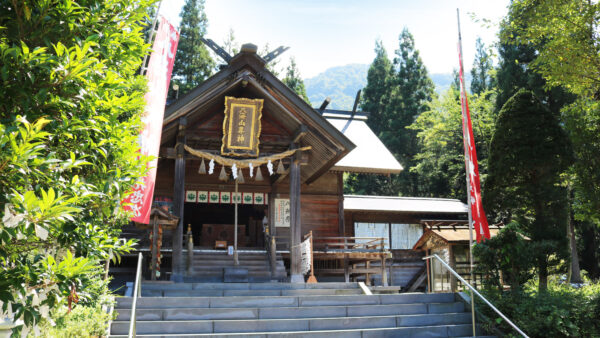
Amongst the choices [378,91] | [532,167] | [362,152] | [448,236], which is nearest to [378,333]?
[532,167]

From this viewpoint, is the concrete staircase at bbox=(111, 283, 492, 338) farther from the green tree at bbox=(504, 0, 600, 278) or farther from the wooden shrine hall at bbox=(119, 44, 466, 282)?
the green tree at bbox=(504, 0, 600, 278)

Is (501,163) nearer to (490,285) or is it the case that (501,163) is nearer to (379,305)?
(490,285)

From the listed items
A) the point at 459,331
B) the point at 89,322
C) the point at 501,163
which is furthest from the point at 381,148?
the point at 89,322

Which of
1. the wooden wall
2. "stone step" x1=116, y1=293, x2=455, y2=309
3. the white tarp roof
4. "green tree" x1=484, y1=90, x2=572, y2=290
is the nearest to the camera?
"stone step" x1=116, y1=293, x2=455, y2=309

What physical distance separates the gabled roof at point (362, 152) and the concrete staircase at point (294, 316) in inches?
323

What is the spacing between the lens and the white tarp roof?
66.2 feet

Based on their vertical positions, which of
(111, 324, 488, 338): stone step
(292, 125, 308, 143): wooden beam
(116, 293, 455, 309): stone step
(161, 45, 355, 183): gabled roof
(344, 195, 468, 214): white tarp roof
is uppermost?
(161, 45, 355, 183): gabled roof

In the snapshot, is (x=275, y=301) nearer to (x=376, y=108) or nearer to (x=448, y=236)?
(x=448, y=236)

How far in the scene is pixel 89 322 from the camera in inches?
257

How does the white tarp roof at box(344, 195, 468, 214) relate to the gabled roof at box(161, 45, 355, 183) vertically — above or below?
below

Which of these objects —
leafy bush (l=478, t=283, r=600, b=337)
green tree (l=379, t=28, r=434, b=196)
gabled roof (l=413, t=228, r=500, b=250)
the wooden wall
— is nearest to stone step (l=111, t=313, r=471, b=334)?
leafy bush (l=478, t=283, r=600, b=337)

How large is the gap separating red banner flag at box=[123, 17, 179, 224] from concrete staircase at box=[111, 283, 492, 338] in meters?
1.83

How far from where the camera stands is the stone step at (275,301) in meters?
8.91

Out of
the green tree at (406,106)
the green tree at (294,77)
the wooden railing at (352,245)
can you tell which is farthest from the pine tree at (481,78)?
the wooden railing at (352,245)
